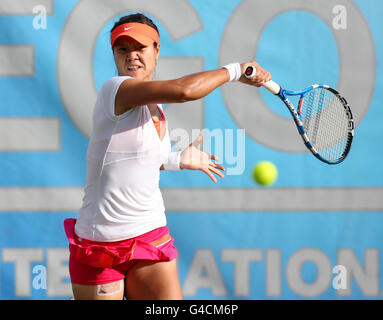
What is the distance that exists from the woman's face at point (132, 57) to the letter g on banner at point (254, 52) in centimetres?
96

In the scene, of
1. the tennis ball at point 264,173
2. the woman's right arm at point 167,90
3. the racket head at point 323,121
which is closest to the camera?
the woman's right arm at point 167,90

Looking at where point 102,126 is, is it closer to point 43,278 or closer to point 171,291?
point 171,291

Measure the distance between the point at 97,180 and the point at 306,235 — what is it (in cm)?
140

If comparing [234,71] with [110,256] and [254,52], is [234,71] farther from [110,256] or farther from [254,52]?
[254,52]

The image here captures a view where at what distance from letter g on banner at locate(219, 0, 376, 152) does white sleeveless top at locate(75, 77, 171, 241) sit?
1045 millimetres

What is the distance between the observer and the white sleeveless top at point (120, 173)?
5.45 feet

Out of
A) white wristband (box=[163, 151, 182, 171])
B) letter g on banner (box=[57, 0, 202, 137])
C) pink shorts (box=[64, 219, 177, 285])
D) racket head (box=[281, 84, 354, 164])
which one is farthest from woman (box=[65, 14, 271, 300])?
letter g on banner (box=[57, 0, 202, 137])

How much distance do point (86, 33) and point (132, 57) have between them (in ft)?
3.27

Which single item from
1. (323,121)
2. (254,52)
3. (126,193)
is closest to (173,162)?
(126,193)

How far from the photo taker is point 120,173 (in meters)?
1.70

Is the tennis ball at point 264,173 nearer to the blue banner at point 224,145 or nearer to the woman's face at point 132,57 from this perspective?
the blue banner at point 224,145

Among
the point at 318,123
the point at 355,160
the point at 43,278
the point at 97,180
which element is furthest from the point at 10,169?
the point at 355,160

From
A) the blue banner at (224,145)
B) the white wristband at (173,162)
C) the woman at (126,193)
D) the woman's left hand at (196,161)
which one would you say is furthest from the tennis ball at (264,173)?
the woman at (126,193)
